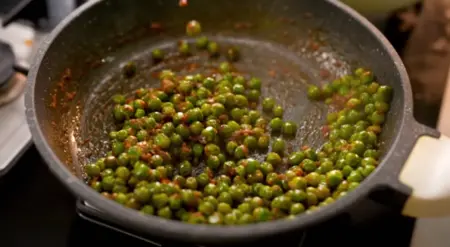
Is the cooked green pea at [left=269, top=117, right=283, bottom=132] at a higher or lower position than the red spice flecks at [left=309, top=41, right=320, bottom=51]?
lower

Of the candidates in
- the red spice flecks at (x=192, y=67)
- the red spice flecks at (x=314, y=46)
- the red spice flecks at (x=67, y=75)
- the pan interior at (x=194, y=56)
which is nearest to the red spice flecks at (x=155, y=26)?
the pan interior at (x=194, y=56)

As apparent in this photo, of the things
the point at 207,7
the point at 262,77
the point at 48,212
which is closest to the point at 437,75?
the point at 262,77

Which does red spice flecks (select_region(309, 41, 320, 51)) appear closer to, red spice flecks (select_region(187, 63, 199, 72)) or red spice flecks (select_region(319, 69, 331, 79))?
red spice flecks (select_region(319, 69, 331, 79))

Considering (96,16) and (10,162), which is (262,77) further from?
(10,162)

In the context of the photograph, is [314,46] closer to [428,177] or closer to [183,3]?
[183,3]

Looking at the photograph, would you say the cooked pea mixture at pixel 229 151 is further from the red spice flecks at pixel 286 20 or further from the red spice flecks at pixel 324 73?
the red spice flecks at pixel 286 20

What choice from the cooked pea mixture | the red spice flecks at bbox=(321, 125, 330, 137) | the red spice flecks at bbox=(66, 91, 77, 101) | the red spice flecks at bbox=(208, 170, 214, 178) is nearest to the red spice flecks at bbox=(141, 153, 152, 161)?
the cooked pea mixture

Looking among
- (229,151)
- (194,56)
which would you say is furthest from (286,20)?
(229,151)
